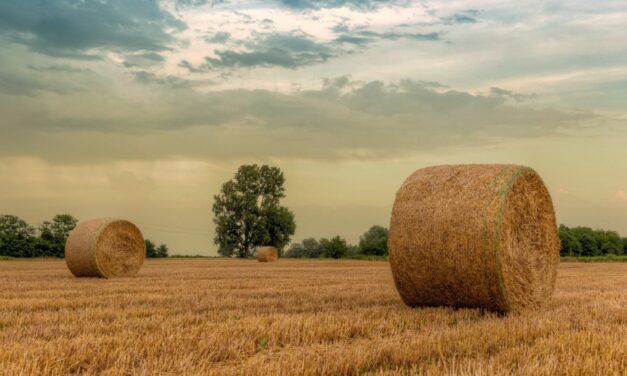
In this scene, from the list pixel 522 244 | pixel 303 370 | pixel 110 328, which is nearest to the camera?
pixel 303 370

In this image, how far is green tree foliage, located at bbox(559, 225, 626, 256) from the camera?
203ft

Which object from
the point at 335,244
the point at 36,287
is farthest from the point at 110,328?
the point at 335,244

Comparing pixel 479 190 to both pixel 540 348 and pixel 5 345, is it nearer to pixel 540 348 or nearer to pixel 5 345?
pixel 540 348

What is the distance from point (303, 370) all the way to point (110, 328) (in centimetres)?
316

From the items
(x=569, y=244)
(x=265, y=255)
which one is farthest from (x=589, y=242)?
(x=265, y=255)

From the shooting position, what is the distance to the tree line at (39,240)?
164 ft

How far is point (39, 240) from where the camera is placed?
5088cm

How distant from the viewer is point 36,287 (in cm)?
1363

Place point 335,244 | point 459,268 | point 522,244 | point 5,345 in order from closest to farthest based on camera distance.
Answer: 1. point 5,345
2. point 459,268
3. point 522,244
4. point 335,244

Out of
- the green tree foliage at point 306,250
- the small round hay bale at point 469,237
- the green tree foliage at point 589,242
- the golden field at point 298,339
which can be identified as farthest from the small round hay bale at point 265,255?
the green tree foliage at point 306,250

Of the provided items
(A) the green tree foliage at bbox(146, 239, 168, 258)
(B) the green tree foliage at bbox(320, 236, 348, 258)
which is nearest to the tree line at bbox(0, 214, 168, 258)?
(A) the green tree foliage at bbox(146, 239, 168, 258)

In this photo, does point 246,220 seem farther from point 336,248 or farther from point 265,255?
point 265,255

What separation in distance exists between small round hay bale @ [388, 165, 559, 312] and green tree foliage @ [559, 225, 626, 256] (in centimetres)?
5457

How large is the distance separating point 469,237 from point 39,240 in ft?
161
